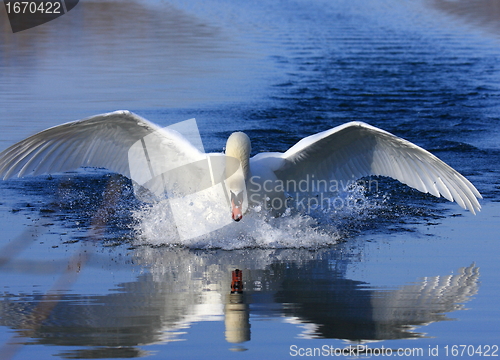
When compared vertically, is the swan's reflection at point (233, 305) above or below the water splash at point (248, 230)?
below

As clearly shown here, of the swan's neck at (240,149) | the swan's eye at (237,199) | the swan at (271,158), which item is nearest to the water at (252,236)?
the swan's eye at (237,199)

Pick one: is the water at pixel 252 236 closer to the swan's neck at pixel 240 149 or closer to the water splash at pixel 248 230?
the water splash at pixel 248 230

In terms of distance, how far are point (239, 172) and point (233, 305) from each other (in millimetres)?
2034

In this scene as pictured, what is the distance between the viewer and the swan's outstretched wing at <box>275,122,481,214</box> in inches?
304

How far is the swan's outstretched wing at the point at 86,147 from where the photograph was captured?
7.83 metres

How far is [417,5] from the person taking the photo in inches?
1271

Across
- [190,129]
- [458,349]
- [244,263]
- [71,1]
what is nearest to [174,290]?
[244,263]

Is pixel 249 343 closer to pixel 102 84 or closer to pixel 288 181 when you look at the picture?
pixel 288 181

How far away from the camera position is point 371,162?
8.20m

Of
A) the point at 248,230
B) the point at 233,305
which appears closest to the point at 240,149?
the point at 248,230

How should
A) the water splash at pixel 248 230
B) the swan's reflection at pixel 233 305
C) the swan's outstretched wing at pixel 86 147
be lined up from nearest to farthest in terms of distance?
the swan's reflection at pixel 233 305 → the water splash at pixel 248 230 → the swan's outstretched wing at pixel 86 147

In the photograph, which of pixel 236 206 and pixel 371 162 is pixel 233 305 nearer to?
pixel 236 206

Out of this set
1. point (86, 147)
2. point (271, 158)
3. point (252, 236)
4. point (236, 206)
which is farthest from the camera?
point (86, 147)

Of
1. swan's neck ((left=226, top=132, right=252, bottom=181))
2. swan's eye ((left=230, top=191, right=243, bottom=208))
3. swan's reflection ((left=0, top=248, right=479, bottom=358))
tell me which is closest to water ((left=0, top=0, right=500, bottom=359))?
swan's reflection ((left=0, top=248, right=479, bottom=358))
